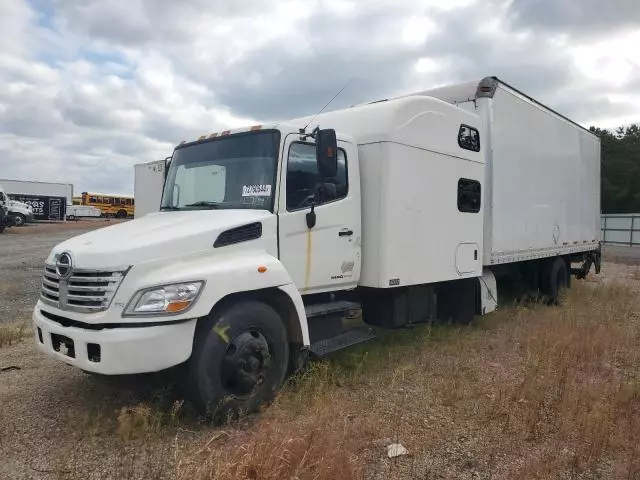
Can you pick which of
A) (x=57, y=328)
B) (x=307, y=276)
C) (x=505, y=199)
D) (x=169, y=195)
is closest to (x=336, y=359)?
(x=307, y=276)

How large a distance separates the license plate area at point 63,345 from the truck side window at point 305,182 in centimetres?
215

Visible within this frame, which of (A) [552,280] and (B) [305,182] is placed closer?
(B) [305,182]

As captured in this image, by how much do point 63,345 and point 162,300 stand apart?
962mm

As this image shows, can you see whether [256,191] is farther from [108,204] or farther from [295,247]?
[108,204]

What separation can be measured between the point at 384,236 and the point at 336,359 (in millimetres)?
1543

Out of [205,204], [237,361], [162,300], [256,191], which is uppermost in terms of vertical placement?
[256,191]

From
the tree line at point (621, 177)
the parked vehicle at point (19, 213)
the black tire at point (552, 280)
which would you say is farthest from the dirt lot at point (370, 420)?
the tree line at point (621, 177)

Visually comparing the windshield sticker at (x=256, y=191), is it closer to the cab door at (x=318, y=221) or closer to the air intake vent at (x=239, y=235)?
the cab door at (x=318, y=221)

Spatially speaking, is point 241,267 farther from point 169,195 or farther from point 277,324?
point 169,195

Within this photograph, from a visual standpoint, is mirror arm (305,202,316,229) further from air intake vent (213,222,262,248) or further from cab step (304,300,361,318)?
cab step (304,300,361,318)

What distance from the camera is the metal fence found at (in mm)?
33812

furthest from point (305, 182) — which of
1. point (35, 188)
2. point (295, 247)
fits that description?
point (35, 188)

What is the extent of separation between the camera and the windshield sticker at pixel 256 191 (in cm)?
→ 485

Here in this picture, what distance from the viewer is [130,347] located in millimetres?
3805
